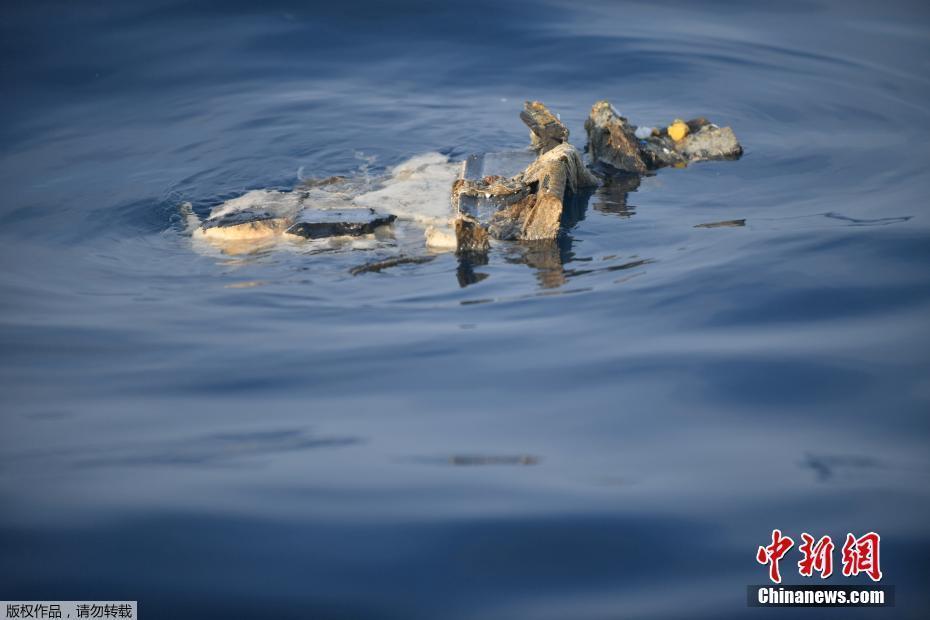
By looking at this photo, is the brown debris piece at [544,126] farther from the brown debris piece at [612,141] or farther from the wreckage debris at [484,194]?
the brown debris piece at [612,141]

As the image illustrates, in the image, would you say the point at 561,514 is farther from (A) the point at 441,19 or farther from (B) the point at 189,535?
(A) the point at 441,19

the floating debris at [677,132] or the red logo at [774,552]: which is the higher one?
the floating debris at [677,132]

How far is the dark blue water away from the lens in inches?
102

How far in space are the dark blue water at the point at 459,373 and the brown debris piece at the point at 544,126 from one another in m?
0.49

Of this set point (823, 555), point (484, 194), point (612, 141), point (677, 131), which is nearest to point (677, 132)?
point (677, 131)

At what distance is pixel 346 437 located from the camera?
128 inches

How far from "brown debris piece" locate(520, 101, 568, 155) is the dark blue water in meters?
0.49

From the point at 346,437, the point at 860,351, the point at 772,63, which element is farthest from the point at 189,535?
the point at 772,63

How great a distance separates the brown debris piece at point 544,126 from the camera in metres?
6.01

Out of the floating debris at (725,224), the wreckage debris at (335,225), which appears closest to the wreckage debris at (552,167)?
the wreckage debris at (335,225)

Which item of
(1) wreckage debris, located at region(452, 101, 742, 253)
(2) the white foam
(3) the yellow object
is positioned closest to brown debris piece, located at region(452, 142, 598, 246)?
(1) wreckage debris, located at region(452, 101, 742, 253)

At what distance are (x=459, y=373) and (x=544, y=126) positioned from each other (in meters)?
2.79

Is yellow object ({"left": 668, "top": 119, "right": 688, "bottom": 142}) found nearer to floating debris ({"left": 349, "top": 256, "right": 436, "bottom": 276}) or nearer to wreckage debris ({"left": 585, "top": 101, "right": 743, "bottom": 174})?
wreckage debris ({"left": 585, "top": 101, "right": 743, "bottom": 174})

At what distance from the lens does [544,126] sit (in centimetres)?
600
